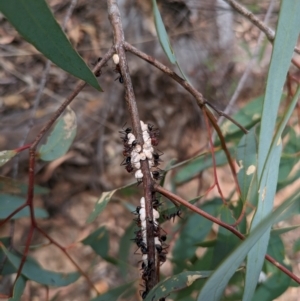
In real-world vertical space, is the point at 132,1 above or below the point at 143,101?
above

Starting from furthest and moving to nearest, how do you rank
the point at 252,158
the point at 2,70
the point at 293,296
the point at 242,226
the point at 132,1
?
1. the point at 132,1
2. the point at 2,70
3. the point at 293,296
4. the point at 242,226
5. the point at 252,158

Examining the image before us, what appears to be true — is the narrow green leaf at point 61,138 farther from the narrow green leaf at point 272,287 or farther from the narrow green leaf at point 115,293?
the narrow green leaf at point 272,287

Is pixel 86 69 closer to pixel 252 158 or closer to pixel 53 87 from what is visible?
pixel 252 158

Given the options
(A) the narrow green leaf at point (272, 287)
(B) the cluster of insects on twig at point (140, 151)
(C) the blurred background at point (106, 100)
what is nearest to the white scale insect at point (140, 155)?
(B) the cluster of insects on twig at point (140, 151)

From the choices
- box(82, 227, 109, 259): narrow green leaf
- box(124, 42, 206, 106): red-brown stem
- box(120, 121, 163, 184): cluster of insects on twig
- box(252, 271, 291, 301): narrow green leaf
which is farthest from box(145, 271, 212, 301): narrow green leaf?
box(82, 227, 109, 259): narrow green leaf

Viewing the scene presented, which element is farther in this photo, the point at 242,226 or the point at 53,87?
the point at 53,87

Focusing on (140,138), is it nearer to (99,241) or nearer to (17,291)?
(17,291)

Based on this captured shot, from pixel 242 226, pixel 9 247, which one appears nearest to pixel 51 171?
pixel 9 247

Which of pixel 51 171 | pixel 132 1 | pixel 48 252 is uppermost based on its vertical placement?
pixel 132 1
